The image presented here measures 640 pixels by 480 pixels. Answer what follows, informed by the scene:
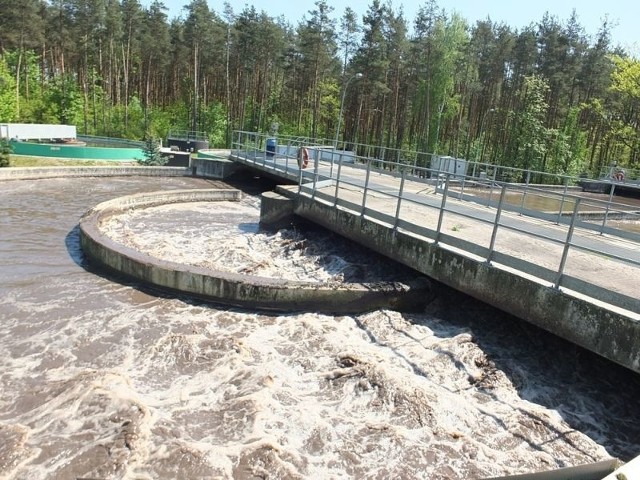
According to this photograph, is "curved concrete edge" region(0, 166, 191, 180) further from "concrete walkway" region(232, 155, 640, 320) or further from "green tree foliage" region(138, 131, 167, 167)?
"concrete walkway" region(232, 155, 640, 320)

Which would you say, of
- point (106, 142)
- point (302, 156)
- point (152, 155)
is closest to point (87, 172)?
point (152, 155)

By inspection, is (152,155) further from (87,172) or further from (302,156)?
(302,156)

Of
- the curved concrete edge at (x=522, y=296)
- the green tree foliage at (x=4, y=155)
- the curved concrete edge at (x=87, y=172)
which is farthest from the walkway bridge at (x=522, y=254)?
the green tree foliage at (x=4, y=155)

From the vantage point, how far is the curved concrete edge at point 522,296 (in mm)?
5878

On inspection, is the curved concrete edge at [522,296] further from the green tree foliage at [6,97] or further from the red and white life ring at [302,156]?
the green tree foliage at [6,97]

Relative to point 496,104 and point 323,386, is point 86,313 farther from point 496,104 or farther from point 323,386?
point 496,104

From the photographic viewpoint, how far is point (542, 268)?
22.5ft

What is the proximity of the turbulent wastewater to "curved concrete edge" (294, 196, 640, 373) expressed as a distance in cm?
73

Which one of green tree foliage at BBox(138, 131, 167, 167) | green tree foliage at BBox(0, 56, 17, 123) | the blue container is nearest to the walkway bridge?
the blue container

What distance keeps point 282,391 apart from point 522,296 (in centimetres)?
359

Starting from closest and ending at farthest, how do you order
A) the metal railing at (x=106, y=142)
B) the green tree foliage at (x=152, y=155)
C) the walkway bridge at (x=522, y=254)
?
the walkway bridge at (x=522, y=254)
the green tree foliage at (x=152, y=155)
the metal railing at (x=106, y=142)

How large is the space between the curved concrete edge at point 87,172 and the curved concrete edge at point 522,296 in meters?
16.0

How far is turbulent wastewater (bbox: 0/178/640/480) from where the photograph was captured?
4922 millimetres

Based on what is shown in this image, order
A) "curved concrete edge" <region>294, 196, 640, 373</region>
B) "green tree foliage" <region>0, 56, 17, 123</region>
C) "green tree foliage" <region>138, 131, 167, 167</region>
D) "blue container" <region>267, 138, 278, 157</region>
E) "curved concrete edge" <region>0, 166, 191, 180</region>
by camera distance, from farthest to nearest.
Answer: "green tree foliage" <region>0, 56, 17, 123</region>
"green tree foliage" <region>138, 131, 167, 167</region>
"blue container" <region>267, 138, 278, 157</region>
"curved concrete edge" <region>0, 166, 191, 180</region>
"curved concrete edge" <region>294, 196, 640, 373</region>
